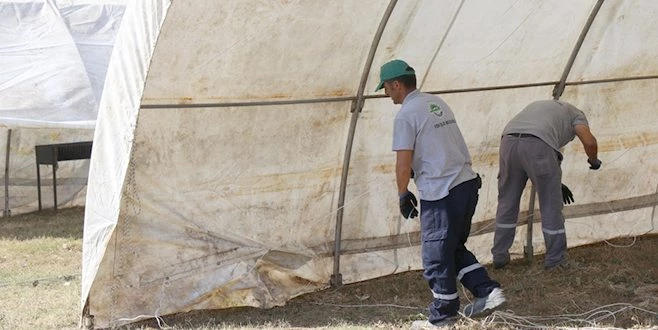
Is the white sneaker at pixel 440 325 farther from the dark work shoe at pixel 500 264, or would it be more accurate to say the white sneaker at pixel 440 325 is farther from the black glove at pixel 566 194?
the black glove at pixel 566 194

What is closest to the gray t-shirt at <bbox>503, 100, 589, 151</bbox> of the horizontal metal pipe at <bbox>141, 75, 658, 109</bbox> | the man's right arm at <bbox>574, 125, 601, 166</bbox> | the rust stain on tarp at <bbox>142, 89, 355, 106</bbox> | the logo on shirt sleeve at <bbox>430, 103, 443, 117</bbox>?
the man's right arm at <bbox>574, 125, 601, 166</bbox>

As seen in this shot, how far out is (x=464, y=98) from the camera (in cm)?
845

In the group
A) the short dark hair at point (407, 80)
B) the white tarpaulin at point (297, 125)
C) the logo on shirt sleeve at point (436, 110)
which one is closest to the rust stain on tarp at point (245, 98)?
the white tarpaulin at point (297, 125)

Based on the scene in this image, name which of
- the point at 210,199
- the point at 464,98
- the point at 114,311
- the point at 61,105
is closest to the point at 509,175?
the point at 464,98

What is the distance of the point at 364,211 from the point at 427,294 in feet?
2.75

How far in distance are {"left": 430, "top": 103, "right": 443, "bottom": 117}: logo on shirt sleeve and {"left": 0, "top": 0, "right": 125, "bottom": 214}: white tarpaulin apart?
6.96m

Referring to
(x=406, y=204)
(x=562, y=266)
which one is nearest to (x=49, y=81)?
(x=562, y=266)

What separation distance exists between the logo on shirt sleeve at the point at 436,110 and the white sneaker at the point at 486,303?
1.21 metres

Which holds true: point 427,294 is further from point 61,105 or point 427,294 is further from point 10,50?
point 10,50

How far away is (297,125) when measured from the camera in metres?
7.49

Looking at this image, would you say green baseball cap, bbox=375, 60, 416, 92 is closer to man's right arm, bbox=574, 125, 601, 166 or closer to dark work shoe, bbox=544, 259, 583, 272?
man's right arm, bbox=574, 125, 601, 166

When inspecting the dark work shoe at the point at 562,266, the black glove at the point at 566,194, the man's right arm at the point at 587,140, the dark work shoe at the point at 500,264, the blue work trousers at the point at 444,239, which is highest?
the man's right arm at the point at 587,140

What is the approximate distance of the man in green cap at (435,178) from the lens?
654cm

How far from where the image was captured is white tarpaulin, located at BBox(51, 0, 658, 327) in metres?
6.66
